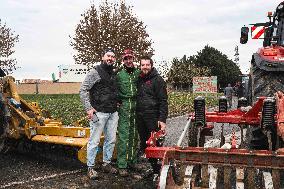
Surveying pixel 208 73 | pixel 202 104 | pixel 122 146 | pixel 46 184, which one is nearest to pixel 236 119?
pixel 202 104

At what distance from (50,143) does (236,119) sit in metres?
2.79

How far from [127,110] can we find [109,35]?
28.7 metres

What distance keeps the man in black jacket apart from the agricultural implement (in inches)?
32.6

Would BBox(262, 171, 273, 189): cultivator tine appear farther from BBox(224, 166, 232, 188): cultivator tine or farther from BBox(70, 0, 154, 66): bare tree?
BBox(70, 0, 154, 66): bare tree

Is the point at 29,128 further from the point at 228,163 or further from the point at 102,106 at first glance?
the point at 228,163

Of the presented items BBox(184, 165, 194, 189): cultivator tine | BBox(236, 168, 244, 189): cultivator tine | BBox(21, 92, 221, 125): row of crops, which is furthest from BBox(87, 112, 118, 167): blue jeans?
BBox(21, 92, 221, 125): row of crops

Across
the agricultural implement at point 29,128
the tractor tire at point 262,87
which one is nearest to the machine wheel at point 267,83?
the tractor tire at point 262,87

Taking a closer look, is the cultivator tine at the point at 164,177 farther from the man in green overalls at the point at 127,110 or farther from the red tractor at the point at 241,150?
the man in green overalls at the point at 127,110

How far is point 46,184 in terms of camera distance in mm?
5652

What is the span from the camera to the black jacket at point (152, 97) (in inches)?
244

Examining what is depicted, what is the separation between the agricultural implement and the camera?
6512 mm

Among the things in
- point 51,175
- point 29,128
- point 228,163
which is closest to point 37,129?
point 29,128

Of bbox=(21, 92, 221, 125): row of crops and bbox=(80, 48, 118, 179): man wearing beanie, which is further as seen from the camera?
bbox=(21, 92, 221, 125): row of crops

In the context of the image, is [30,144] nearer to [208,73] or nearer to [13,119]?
[13,119]
